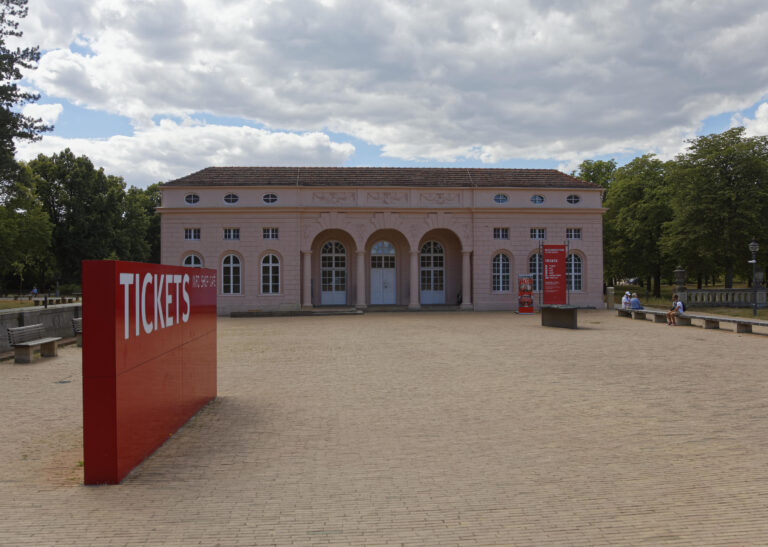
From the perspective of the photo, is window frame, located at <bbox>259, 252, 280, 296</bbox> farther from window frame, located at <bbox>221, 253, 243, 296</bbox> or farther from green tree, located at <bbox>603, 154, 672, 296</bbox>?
green tree, located at <bbox>603, 154, 672, 296</bbox>

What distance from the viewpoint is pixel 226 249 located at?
33.4 metres

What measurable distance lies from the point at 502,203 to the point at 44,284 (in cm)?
4964

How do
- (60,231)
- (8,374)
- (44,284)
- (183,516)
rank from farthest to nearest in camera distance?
(44,284), (60,231), (8,374), (183,516)

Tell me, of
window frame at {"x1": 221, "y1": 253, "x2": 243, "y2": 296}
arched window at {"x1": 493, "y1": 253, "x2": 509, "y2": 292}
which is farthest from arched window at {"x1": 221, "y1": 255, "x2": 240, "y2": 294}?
arched window at {"x1": 493, "y1": 253, "x2": 509, "y2": 292}

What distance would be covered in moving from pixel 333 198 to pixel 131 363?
94.0 feet

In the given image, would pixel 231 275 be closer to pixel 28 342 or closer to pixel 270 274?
pixel 270 274

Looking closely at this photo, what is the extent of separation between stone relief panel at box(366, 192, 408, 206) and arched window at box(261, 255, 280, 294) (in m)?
6.21

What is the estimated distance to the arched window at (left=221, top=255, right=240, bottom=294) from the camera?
33.4m

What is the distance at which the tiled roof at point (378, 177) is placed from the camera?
34219 mm

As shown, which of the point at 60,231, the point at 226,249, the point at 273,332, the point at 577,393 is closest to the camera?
the point at 577,393

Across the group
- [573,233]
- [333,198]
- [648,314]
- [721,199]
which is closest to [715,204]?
[721,199]

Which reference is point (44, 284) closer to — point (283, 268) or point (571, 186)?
point (283, 268)

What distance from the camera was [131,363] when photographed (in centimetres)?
605

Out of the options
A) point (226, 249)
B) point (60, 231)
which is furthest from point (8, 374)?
point (60, 231)
